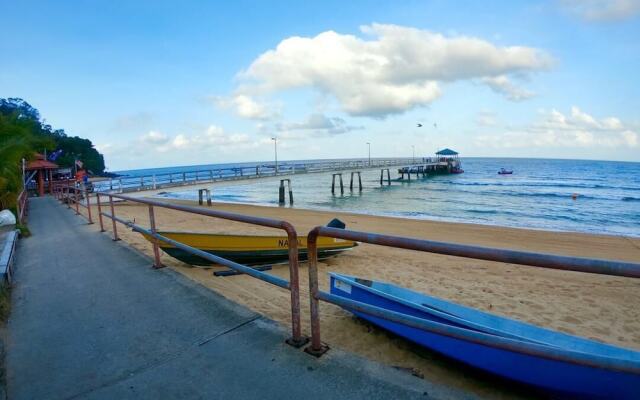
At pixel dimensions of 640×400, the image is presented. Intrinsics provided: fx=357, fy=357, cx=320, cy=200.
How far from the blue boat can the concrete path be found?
1.46ft

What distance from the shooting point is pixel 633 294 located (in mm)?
6926

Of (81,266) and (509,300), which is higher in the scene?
(81,266)

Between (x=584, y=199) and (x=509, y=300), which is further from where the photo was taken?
(x=584, y=199)

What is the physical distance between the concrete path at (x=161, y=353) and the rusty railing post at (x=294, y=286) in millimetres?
88

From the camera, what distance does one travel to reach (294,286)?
2594mm

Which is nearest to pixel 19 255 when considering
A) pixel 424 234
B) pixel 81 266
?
pixel 81 266

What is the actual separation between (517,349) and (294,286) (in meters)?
1.44

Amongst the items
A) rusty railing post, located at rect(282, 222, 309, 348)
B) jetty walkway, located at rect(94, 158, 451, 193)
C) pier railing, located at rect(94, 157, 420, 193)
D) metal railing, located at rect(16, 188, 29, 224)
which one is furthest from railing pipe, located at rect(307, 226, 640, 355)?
jetty walkway, located at rect(94, 158, 451, 193)

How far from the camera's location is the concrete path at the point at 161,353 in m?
2.21

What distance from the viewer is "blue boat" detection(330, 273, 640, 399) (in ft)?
5.55

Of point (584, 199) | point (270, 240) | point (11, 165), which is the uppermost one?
point (11, 165)

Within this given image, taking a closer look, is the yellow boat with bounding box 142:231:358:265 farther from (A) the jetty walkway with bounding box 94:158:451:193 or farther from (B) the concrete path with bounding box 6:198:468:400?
(A) the jetty walkway with bounding box 94:158:451:193

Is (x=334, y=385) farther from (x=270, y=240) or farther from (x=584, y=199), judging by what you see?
(x=584, y=199)

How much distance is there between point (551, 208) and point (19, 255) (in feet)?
97.5
